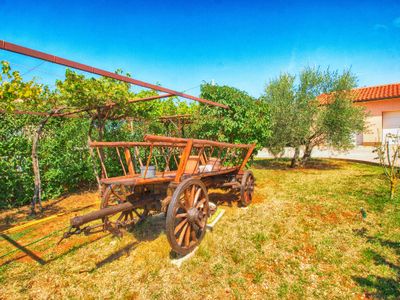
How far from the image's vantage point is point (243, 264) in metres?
3.42

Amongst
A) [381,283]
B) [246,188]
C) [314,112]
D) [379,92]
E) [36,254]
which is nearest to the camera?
[381,283]

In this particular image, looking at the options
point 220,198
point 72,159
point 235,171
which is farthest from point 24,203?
point 235,171

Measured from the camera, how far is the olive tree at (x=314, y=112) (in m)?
10.9

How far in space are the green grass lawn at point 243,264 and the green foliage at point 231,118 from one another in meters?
3.04

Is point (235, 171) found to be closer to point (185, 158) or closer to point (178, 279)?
point (185, 158)

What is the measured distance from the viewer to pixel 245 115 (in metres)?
7.32

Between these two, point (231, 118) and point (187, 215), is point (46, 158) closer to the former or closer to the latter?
point (187, 215)

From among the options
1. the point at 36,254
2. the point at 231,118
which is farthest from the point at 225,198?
the point at 36,254

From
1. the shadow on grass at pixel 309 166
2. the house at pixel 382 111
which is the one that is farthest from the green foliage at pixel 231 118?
the house at pixel 382 111

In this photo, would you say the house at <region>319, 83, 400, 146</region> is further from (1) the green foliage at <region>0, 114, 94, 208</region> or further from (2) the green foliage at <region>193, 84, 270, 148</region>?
(1) the green foliage at <region>0, 114, 94, 208</region>

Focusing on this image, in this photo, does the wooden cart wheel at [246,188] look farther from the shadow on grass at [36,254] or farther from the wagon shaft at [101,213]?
the shadow on grass at [36,254]

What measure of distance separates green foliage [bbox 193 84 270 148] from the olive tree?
→ 3.51 meters

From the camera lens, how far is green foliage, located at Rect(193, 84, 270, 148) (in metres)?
7.25

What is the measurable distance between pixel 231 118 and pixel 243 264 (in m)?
4.92
